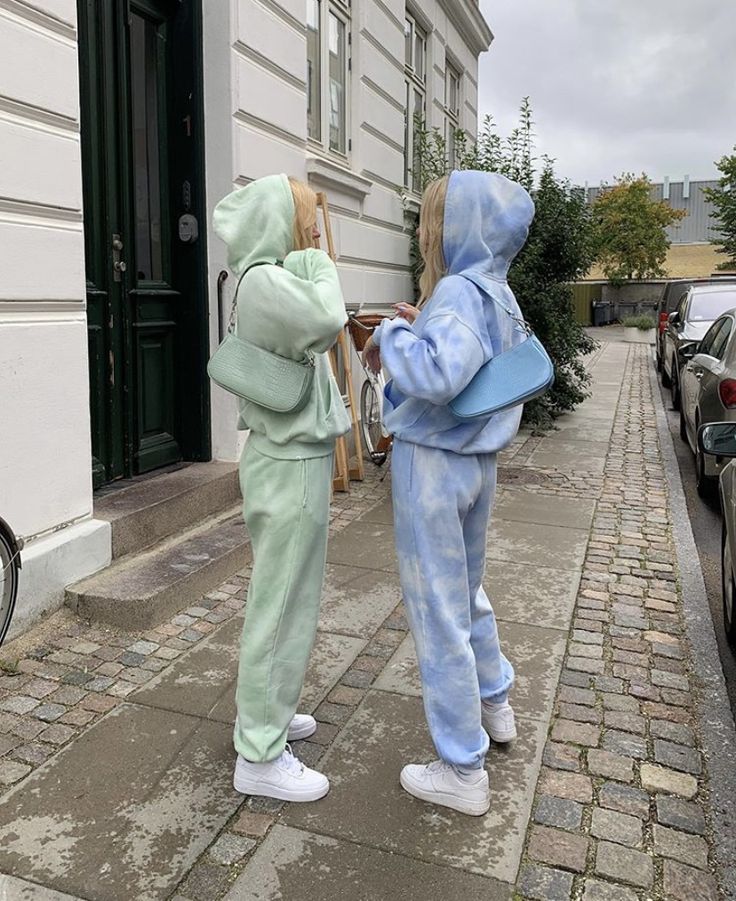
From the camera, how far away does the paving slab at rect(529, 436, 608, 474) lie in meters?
8.45

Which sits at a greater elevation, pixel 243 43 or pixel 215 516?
pixel 243 43

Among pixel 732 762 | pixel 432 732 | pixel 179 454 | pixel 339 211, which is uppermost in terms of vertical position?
pixel 339 211

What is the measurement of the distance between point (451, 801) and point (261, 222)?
1.91 meters

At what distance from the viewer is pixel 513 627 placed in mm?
4387

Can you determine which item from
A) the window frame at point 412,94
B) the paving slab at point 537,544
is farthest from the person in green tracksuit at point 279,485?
the window frame at point 412,94

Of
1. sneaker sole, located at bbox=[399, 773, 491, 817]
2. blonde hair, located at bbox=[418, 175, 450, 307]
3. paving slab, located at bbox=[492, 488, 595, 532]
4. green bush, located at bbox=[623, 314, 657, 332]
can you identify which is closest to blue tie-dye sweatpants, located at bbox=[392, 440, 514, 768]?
sneaker sole, located at bbox=[399, 773, 491, 817]

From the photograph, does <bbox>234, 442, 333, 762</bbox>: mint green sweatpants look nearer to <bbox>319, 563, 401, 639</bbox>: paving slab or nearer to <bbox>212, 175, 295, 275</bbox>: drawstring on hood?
<bbox>212, 175, 295, 275</bbox>: drawstring on hood

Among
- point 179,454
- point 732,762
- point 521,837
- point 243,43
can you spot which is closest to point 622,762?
point 732,762

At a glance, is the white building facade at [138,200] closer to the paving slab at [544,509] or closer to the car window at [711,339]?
the paving slab at [544,509]

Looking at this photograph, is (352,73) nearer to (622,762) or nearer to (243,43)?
(243,43)

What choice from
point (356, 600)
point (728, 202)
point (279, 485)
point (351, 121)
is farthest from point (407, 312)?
point (728, 202)

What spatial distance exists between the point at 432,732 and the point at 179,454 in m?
3.74

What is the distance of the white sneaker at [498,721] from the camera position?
316 centimetres

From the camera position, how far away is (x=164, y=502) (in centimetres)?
517
